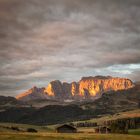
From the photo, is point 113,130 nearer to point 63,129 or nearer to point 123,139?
point 63,129

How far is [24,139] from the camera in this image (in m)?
92.1

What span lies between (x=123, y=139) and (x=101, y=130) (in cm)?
7676

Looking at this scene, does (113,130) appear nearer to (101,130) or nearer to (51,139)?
(101,130)

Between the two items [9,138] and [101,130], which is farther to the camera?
[101,130]

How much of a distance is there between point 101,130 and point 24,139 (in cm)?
9071

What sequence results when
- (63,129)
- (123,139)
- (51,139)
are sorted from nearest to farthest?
1. (51,139)
2. (123,139)
3. (63,129)

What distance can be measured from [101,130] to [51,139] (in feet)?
293

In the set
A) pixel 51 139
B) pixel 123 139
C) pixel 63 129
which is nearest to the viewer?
pixel 51 139

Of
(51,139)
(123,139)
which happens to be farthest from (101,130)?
(51,139)

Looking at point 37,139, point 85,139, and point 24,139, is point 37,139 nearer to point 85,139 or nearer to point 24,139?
point 24,139

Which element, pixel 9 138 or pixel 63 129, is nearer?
pixel 9 138

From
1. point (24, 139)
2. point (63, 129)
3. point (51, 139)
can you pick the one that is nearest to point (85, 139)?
point (51, 139)

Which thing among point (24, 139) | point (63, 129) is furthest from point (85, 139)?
point (63, 129)

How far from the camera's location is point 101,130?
579ft
